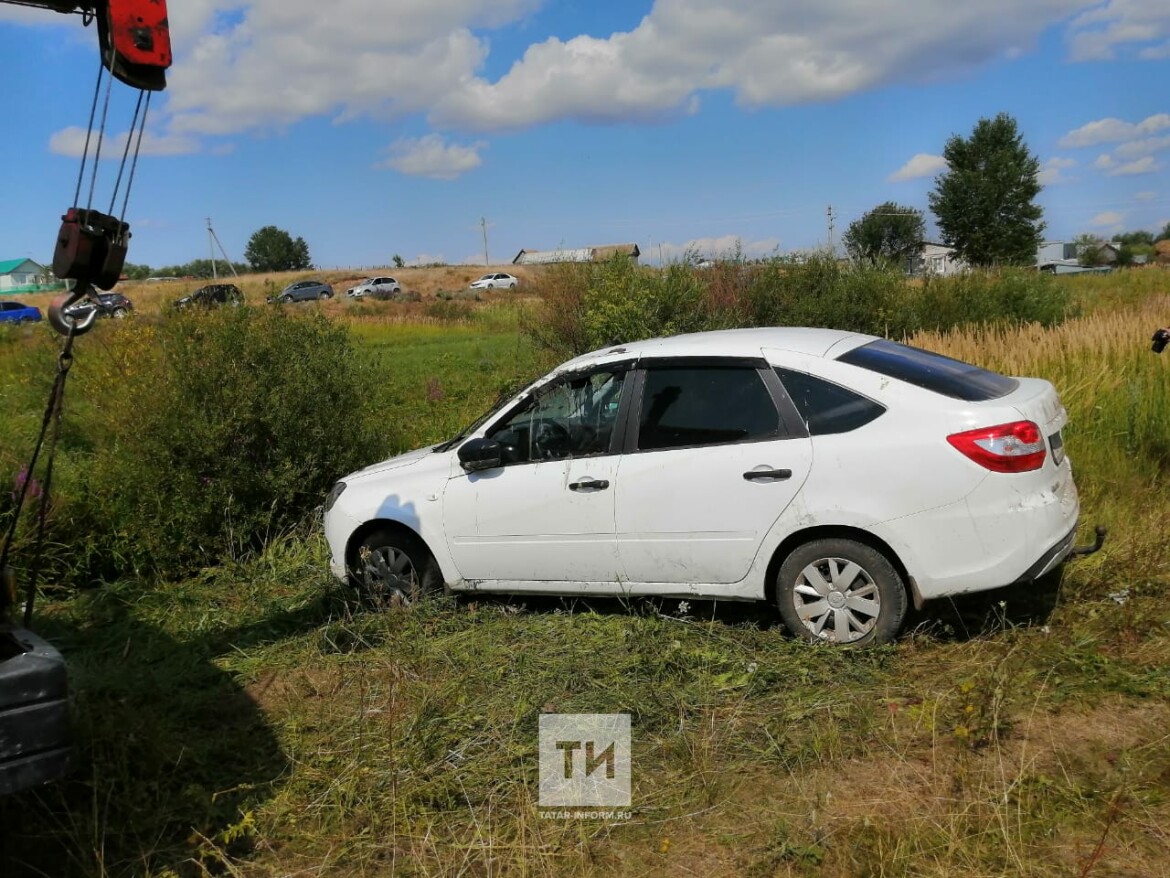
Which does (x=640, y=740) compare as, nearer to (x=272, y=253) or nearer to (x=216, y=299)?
(x=216, y=299)

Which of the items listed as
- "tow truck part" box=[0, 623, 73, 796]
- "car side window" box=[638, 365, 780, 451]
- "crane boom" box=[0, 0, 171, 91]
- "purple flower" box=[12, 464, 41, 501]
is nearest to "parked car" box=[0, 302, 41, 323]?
"purple flower" box=[12, 464, 41, 501]

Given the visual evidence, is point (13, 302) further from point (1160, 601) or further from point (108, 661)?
point (1160, 601)

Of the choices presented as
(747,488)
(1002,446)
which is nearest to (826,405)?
(747,488)

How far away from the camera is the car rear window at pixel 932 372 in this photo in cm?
488

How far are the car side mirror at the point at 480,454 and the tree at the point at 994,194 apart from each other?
→ 50.3 meters

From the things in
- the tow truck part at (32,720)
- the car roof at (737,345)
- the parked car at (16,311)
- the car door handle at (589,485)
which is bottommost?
the tow truck part at (32,720)

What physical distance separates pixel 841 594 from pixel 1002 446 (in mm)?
1078

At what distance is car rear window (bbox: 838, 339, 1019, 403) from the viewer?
4.88m

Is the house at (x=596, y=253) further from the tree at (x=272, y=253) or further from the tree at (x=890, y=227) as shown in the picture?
the tree at (x=272, y=253)

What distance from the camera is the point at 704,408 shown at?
524cm

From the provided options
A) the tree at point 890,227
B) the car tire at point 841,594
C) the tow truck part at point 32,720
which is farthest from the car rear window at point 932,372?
the tree at point 890,227

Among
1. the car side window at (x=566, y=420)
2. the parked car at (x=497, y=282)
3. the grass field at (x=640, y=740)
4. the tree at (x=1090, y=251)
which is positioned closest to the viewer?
the grass field at (x=640, y=740)

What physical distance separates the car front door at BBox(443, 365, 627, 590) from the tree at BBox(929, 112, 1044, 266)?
5001cm

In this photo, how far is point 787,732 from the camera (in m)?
4.07
